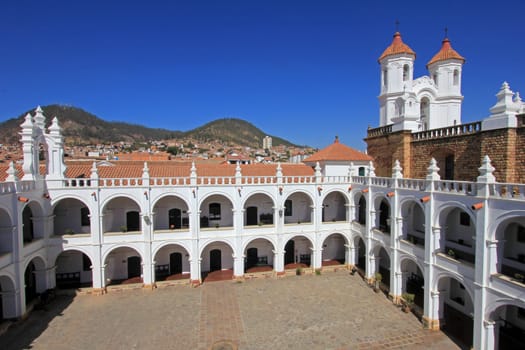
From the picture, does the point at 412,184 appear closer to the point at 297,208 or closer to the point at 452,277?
the point at 452,277

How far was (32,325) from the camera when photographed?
53.2 ft

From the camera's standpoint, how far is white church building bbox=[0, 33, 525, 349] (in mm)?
14375

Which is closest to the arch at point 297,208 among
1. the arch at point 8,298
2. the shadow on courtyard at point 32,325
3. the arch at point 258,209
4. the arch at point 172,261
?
the arch at point 258,209

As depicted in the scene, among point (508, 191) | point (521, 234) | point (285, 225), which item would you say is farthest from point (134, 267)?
point (521, 234)

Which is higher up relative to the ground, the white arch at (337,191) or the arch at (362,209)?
the white arch at (337,191)

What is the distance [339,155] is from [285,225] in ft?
27.3

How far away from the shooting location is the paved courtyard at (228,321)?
14578 millimetres

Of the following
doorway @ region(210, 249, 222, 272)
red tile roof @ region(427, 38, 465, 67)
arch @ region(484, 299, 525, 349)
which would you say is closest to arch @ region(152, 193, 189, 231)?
doorway @ region(210, 249, 222, 272)

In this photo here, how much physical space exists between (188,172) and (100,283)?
10.5m

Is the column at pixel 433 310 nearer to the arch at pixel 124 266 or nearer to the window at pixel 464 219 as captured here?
the window at pixel 464 219

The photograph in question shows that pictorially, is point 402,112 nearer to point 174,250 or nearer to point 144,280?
point 174,250

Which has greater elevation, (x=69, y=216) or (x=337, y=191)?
(x=337, y=191)

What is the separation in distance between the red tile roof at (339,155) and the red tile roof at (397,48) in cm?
887

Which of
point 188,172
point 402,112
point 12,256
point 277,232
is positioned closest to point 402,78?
point 402,112
